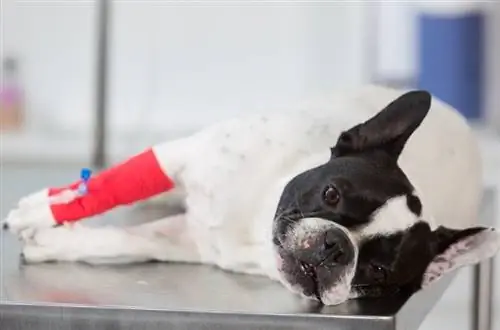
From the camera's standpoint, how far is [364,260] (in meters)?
1.13

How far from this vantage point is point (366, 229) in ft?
3.74

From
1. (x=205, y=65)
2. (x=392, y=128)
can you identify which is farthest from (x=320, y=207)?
(x=205, y=65)

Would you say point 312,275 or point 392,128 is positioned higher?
point 392,128

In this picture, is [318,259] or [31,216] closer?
[318,259]

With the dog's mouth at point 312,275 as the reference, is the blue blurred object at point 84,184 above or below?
above

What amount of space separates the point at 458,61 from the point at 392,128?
1.04 meters

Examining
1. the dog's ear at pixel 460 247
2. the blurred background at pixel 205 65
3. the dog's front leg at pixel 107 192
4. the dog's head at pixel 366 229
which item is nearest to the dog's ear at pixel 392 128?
the dog's head at pixel 366 229

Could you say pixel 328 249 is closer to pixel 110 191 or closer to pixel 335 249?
pixel 335 249

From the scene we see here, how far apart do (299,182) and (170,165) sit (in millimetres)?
216

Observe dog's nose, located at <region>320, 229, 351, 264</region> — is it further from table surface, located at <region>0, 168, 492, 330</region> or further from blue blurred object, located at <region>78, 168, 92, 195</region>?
blue blurred object, located at <region>78, 168, 92, 195</region>

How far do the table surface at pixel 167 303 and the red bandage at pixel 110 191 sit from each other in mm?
80

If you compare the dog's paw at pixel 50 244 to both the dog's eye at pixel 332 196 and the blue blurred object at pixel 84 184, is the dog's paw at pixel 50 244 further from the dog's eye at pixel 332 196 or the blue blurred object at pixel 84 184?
the dog's eye at pixel 332 196

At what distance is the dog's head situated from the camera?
1.11 m

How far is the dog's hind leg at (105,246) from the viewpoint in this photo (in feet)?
4.24
